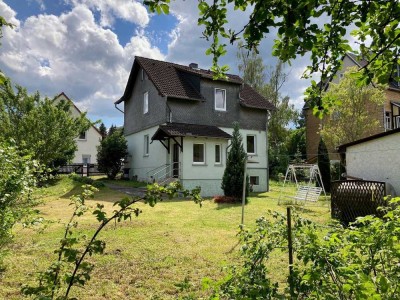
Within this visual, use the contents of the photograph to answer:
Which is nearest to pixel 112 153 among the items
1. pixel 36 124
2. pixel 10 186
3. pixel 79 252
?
pixel 36 124

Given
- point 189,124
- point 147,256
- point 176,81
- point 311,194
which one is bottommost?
point 147,256

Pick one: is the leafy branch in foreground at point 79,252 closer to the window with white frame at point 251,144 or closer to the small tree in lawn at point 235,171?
the small tree in lawn at point 235,171

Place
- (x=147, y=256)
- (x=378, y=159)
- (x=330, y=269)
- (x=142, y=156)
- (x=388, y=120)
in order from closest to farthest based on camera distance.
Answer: (x=330, y=269), (x=147, y=256), (x=378, y=159), (x=142, y=156), (x=388, y=120)

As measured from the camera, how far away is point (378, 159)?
1270 cm

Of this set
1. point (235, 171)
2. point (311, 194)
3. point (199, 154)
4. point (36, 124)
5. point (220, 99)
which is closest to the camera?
point (311, 194)

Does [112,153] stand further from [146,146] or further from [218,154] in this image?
[218,154]

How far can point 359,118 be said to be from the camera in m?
22.0

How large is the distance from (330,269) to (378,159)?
1238 centimetres

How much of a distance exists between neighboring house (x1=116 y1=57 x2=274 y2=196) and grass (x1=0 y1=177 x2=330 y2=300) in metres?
7.86

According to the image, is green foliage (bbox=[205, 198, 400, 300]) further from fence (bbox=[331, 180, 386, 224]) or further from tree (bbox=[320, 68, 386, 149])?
tree (bbox=[320, 68, 386, 149])

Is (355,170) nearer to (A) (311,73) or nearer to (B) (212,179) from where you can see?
(B) (212,179)

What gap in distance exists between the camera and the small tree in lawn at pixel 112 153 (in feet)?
78.9

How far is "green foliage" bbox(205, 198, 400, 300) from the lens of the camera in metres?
2.00

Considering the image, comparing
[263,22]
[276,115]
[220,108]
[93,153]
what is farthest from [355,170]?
[93,153]
